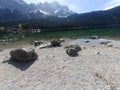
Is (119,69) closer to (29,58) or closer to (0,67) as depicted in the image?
(29,58)

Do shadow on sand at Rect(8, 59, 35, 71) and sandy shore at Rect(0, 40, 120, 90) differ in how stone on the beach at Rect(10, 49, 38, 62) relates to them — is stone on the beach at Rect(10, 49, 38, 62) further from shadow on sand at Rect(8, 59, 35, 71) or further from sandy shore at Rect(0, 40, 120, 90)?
sandy shore at Rect(0, 40, 120, 90)

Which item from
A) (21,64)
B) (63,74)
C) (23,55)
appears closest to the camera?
(63,74)

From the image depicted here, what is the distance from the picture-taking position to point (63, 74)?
1566 cm

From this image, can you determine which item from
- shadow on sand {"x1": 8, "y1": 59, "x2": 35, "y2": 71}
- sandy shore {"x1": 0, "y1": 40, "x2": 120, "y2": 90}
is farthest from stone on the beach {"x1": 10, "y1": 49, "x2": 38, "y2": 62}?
sandy shore {"x1": 0, "y1": 40, "x2": 120, "y2": 90}

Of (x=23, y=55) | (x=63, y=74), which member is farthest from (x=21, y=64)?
(x=63, y=74)

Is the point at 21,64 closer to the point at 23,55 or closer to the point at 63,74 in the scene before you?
the point at 23,55

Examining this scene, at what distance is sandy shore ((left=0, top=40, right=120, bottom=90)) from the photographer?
1387 centimetres

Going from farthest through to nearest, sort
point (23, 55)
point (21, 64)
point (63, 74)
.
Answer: point (23, 55)
point (21, 64)
point (63, 74)

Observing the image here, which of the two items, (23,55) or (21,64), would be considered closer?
(21,64)

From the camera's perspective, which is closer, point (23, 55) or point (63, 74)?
point (63, 74)

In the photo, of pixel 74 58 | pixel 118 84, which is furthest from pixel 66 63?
pixel 118 84

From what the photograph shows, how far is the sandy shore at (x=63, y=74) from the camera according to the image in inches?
546

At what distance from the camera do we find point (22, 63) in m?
19.3

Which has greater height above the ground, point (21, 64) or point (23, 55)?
point (23, 55)
